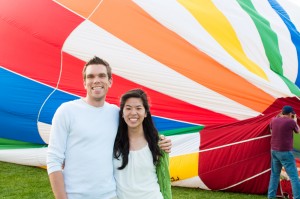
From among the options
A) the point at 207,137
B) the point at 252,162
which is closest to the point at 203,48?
the point at 207,137

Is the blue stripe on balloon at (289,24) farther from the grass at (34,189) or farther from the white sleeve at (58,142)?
the white sleeve at (58,142)

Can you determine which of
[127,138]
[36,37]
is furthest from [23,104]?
[127,138]

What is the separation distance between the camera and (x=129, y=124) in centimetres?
228

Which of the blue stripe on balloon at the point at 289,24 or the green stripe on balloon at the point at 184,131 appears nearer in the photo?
the green stripe on balloon at the point at 184,131

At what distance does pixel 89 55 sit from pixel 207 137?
1.65 meters

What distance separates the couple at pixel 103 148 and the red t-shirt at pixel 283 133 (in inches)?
104

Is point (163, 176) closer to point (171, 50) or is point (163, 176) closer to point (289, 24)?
point (171, 50)

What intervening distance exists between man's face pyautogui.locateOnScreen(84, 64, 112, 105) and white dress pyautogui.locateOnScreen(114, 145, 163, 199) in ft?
1.02

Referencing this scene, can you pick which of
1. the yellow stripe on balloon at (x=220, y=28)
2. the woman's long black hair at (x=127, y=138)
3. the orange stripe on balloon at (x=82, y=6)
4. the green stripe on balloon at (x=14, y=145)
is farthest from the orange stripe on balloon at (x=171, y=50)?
the woman's long black hair at (x=127, y=138)

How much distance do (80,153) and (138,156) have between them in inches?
11.7

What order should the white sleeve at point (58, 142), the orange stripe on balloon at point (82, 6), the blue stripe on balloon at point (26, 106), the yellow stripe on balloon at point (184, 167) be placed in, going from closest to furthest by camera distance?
the white sleeve at point (58, 142) < the yellow stripe on balloon at point (184, 167) < the blue stripe on balloon at point (26, 106) < the orange stripe on balloon at point (82, 6)

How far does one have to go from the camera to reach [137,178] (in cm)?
224

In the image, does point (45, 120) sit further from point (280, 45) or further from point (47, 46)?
point (280, 45)

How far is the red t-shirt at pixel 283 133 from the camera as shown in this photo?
469 centimetres
